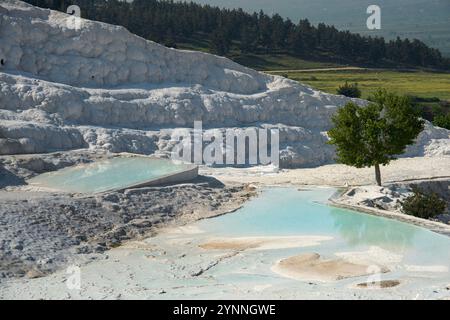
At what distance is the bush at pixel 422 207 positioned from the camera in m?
29.4

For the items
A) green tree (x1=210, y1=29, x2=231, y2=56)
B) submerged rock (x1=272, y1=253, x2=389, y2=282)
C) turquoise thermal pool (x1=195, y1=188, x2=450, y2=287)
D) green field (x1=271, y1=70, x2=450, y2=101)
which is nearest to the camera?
submerged rock (x1=272, y1=253, x2=389, y2=282)

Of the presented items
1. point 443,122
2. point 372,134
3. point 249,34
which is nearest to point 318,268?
point 372,134

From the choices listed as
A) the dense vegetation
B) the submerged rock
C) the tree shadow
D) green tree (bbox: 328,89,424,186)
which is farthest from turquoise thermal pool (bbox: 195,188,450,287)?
the dense vegetation

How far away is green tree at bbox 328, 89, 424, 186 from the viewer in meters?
32.8

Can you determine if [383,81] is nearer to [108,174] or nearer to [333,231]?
[108,174]

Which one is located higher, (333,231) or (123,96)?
(123,96)

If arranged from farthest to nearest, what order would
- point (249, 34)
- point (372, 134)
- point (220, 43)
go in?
point (249, 34)
point (220, 43)
point (372, 134)

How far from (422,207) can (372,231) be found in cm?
482

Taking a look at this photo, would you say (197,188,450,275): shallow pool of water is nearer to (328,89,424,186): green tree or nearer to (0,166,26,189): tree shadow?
(328,89,424,186): green tree

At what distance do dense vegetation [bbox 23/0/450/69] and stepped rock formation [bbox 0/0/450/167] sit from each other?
35.7 metres

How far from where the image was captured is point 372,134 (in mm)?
32562

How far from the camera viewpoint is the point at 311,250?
22.9 metres
